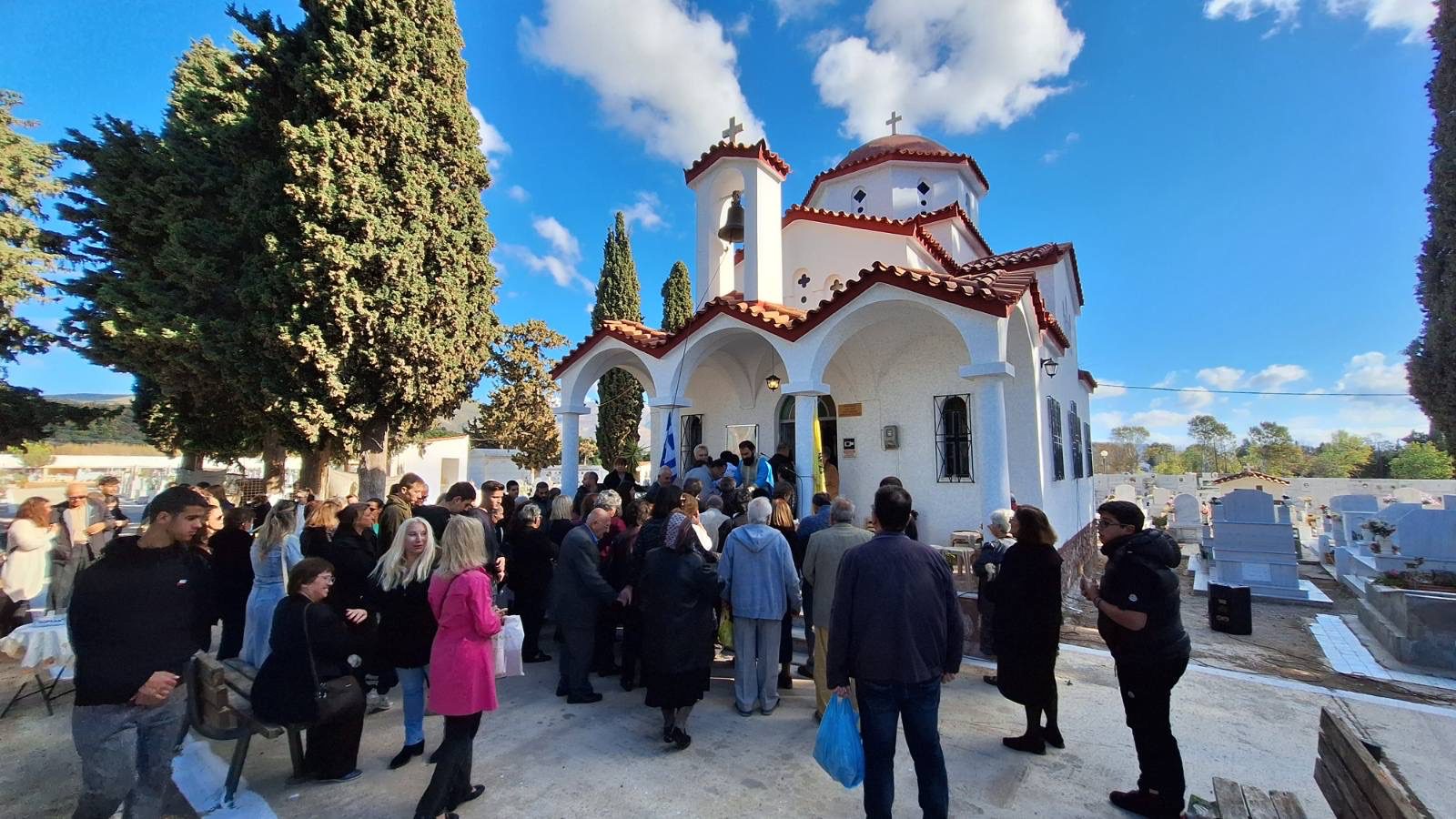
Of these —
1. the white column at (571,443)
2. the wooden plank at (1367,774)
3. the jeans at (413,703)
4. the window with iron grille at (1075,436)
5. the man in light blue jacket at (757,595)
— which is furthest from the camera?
the window with iron grille at (1075,436)

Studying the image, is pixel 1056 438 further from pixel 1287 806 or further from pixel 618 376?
pixel 618 376

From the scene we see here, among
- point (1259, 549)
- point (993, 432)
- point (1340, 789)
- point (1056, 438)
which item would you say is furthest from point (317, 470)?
point (1259, 549)

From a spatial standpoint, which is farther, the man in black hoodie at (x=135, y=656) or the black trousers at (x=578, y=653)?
the black trousers at (x=578, y=653)

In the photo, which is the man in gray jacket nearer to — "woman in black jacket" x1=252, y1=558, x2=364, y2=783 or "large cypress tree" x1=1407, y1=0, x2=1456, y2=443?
"woman in black jacket" x1=252, y1=558, x2=364, y2=783

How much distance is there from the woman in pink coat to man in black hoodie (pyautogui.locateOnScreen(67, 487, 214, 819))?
115 cm

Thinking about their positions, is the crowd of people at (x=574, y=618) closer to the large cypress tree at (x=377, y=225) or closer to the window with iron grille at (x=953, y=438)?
the window with iron grille at (x=953, y=438)

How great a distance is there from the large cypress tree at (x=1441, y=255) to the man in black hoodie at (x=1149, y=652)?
1209cm

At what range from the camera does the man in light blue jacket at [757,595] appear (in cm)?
471

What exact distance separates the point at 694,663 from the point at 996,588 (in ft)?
7.33

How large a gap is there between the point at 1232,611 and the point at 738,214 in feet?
31.2

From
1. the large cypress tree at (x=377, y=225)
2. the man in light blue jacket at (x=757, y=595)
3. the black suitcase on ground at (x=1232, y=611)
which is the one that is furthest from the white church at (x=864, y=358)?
the man in light blue jacket at (x=757, y=595)

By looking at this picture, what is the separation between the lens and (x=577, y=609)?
5.14m

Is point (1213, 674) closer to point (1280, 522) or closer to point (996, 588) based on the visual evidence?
point (996, 588)

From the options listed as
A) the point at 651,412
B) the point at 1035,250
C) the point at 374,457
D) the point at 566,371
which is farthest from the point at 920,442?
the point at 374,457
